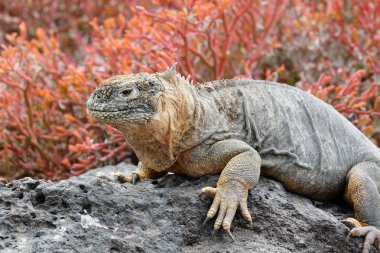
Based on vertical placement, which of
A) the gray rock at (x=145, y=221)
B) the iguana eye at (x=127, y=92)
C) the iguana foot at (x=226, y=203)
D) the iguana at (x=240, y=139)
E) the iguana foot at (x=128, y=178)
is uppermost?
the iguana eye at (x=127, y=92)

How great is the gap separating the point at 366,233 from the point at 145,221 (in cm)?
135

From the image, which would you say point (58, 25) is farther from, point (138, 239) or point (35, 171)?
point (138, 239)

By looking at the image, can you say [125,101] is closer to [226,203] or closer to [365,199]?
[226,203]

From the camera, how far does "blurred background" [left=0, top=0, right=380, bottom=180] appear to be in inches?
219

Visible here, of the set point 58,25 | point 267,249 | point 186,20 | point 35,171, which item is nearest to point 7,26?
point 58,25

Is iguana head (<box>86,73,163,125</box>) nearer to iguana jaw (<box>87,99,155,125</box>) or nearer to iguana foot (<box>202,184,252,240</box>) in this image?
iguana jaw (<box>87,99,155,125</box>)

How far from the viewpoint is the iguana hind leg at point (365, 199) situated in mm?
3518

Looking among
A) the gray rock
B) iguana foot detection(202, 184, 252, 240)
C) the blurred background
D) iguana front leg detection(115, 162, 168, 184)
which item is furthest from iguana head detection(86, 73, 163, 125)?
the blurred background

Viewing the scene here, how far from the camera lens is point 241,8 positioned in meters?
6.14

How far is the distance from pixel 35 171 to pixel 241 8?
2756 mm

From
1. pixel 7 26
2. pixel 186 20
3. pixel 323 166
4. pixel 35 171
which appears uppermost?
pixel 186 20

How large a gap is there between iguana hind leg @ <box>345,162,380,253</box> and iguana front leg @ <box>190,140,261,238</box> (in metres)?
0.71

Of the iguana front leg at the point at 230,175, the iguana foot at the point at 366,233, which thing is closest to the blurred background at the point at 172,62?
the iguana front leg at the point at 230,175

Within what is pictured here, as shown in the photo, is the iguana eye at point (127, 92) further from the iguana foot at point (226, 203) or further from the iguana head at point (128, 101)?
the iguana foot at point (226, 203)
